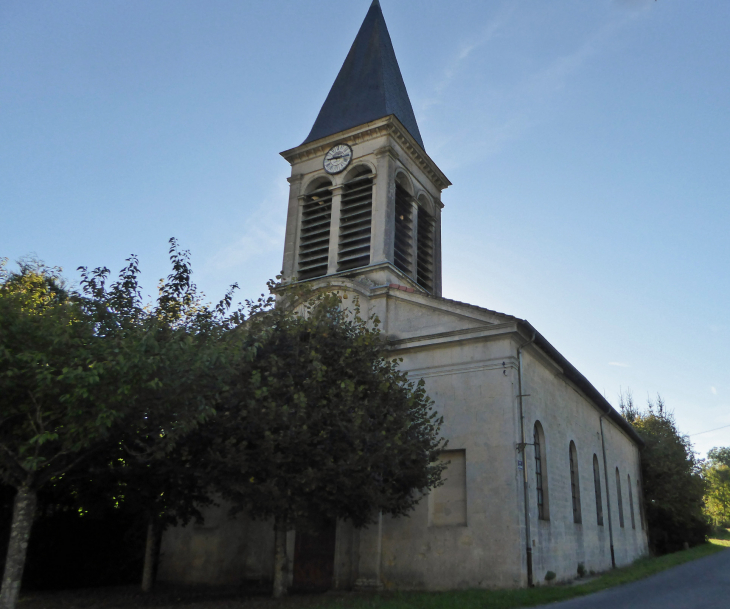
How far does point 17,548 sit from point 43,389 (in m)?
2.61

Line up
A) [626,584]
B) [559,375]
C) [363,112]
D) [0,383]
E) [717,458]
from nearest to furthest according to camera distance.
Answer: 1. [0,383]
2. [626,584]
3. [559,375]
4. [363,112]
5. [717,458]

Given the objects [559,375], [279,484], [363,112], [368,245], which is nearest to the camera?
[279,484]

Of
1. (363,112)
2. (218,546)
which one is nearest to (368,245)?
(363,112)

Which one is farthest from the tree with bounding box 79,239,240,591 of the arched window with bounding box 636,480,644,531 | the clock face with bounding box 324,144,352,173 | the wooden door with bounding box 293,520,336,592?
the arched window with bounding box 636,480,644,531

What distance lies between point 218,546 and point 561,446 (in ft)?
33.7

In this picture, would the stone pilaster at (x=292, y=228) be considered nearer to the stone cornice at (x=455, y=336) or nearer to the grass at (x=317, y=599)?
the stone cornice at (x=455, y=336)

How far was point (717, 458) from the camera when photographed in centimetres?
8625

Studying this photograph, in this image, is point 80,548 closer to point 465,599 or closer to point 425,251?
point 465,599

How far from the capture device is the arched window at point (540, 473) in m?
15.8

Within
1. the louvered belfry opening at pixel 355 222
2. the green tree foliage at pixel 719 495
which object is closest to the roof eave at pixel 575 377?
the louvered belfry opening at pixel 355 222

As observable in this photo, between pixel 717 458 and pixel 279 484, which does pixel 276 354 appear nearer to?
pixel 279 484

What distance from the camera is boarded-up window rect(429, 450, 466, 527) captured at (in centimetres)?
1470

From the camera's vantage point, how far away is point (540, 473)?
53.7ft

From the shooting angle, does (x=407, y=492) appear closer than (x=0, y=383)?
No
